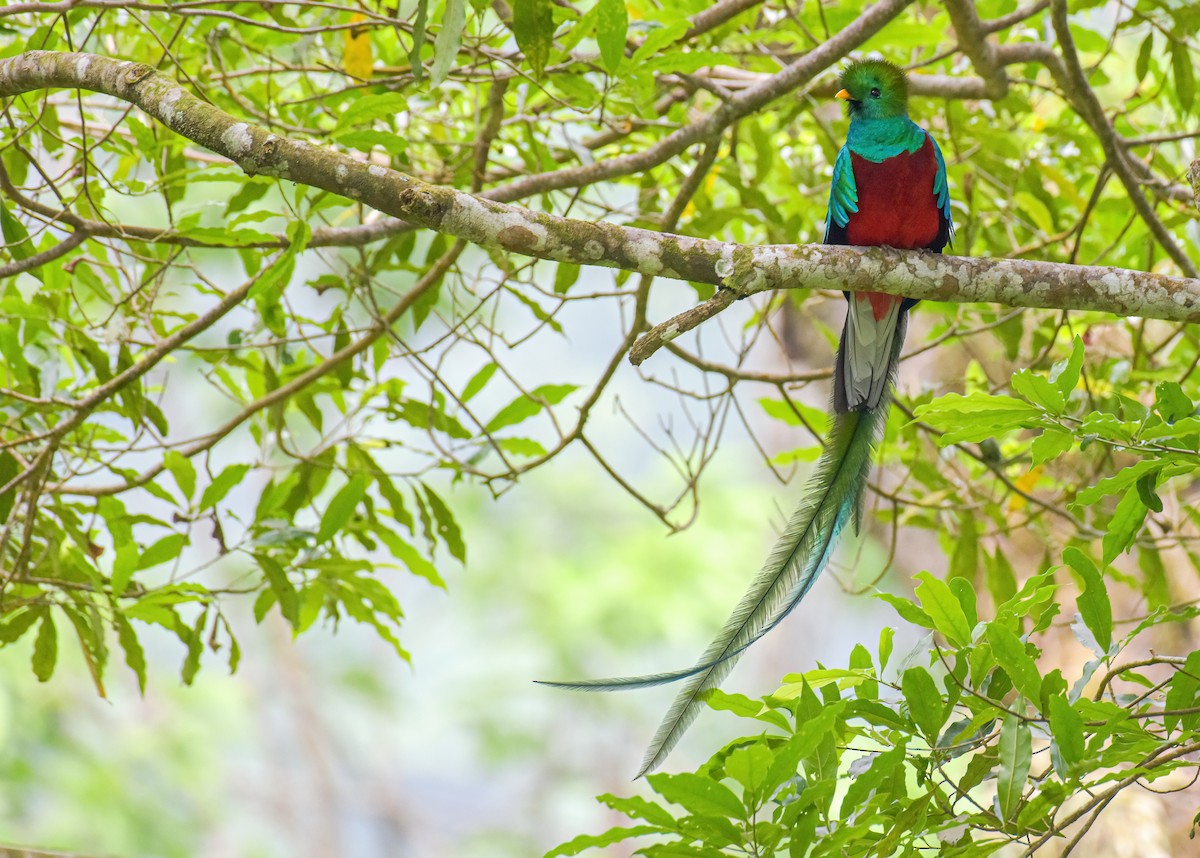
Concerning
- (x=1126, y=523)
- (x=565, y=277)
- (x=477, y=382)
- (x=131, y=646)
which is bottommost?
(x=1126, y=523)

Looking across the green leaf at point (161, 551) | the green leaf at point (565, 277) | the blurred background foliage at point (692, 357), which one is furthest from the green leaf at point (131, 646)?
the green leaf at point (565, 277)

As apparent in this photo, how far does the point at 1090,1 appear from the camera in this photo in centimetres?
249

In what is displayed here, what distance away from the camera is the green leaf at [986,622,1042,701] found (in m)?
1.27

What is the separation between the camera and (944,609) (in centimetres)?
139

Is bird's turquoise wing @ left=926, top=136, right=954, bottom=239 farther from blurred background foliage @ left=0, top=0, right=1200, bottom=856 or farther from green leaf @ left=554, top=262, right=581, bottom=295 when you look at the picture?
green leaf @ left=554, top=262, right=581, bottom=295

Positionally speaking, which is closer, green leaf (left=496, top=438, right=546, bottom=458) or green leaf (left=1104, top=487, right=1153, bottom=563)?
green leaf (left=1104, top=487, right=1153, bottom=563)

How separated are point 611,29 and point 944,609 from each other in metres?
1.08

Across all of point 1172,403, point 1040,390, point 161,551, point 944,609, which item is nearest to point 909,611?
point 944,609

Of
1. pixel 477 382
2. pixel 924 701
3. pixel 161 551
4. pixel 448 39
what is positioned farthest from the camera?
pixel 477 382

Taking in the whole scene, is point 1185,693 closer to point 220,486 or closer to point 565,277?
point 565,277

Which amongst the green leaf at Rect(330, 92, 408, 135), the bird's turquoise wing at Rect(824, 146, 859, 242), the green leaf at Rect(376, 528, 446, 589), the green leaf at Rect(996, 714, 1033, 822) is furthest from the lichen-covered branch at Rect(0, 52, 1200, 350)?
the green leaf at Rect(376, 528, 446, 589)

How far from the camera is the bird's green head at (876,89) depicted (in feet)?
7.48

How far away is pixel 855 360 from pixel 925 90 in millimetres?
846

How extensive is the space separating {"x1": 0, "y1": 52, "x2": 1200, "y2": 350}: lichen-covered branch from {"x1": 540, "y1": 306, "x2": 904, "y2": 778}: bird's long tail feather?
1.16 feet
